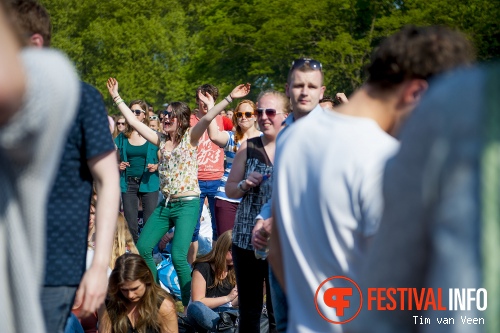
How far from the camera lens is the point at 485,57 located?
36438 mm

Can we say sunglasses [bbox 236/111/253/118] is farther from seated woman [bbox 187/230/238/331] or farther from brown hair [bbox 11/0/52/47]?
brown hair [bbox 11/0/52/47]

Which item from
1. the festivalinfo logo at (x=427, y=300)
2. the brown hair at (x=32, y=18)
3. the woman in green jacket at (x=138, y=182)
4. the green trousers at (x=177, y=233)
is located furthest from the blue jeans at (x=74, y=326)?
the woman in green jacket at (x=138, y=182)

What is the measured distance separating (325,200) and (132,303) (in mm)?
4040

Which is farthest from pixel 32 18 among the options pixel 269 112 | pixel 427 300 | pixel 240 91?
pixel 240 91

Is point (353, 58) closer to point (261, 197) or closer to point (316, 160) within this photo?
point (261, 197)

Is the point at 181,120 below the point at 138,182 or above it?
above

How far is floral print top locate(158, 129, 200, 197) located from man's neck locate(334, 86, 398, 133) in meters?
6.19

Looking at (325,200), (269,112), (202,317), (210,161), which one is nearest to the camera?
(325,200)

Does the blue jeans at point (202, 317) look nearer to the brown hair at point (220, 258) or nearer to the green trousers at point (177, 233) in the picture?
the brown hair at point (220, 258)

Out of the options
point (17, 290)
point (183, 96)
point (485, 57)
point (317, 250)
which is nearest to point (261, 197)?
point (317, 250)

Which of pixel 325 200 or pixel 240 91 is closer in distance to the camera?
pixel 325 200

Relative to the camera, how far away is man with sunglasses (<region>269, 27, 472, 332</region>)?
2.82 meters

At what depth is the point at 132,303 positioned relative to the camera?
671 cm

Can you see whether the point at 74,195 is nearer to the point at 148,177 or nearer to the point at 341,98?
the point at 341,98
